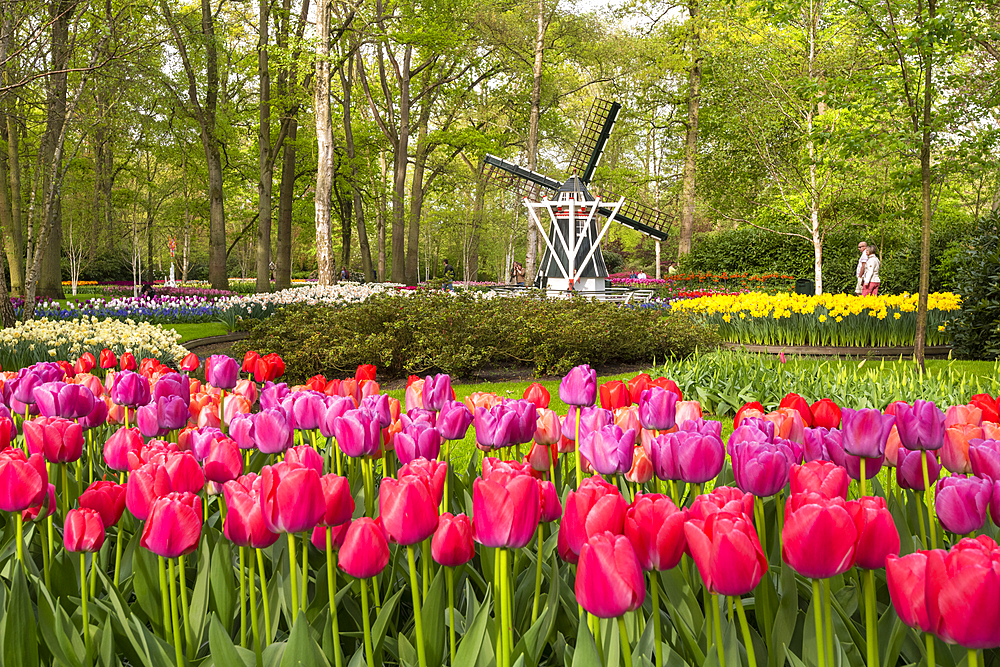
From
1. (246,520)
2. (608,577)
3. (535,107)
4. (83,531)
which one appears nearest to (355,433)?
(246,520)

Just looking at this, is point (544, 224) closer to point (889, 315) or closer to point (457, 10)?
point (457, 10)

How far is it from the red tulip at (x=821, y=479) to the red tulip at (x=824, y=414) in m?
0.67

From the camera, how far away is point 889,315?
875cm

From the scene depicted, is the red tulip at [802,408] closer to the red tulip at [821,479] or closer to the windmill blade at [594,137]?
the red tulip at [821,479]

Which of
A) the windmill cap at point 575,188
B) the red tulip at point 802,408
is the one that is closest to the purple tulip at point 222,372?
the red tulip at point 802,408

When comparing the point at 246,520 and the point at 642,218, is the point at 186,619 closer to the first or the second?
the point at 246,520

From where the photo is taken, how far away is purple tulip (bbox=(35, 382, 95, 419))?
1.93 metres

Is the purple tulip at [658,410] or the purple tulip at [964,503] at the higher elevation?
the purple tulip at [658,410]

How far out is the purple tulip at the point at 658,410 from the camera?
5.92ft

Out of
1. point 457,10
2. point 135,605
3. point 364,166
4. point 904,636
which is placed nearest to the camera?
point 904,636

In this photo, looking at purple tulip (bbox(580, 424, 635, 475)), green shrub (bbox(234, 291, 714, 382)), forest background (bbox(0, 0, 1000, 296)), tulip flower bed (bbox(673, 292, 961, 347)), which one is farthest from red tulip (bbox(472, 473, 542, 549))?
tulip flower bed (bbox(673, 292, 961, 347))

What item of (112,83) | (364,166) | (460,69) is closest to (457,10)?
(460,69)

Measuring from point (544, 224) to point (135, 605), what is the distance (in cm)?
2182

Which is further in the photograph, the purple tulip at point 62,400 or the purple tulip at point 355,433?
the purple tulip at point 62,400
